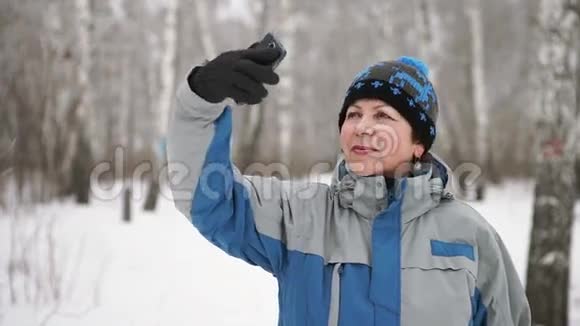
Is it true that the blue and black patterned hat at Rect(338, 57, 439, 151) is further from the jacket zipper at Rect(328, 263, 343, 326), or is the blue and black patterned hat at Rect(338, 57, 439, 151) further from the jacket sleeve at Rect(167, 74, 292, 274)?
the jacket zipper at Rect(328, 263, 343, 326)

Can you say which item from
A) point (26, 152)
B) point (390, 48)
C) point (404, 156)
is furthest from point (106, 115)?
point (404, 156)

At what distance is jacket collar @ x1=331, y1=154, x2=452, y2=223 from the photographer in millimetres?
1539

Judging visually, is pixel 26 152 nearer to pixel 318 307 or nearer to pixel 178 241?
pixel 178 241

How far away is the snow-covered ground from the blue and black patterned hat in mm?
2189

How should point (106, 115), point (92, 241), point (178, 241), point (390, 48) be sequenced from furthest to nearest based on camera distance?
1. point (106, 115)
2. point (390, 48)
3. point (178, 241)
4. point (92, 241)

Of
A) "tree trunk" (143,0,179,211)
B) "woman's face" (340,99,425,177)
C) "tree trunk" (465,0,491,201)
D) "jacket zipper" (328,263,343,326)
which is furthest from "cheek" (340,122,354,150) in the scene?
"tree trunk" (465,0,491,201)

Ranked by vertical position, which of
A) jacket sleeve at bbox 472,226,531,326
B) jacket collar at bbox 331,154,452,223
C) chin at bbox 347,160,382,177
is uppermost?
chin at bbox 347,160,382,177

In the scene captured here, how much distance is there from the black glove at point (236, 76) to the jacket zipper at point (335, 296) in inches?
21.3

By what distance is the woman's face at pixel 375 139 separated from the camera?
1589mm

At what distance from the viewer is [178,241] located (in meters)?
5.96

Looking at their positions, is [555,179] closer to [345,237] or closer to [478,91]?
[345,237]

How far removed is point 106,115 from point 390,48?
1699cm

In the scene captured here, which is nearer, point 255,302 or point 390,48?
point 255,302

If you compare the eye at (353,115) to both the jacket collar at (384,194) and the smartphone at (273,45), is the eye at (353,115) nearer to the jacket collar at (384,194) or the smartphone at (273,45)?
the jacket collar at (384,194)
